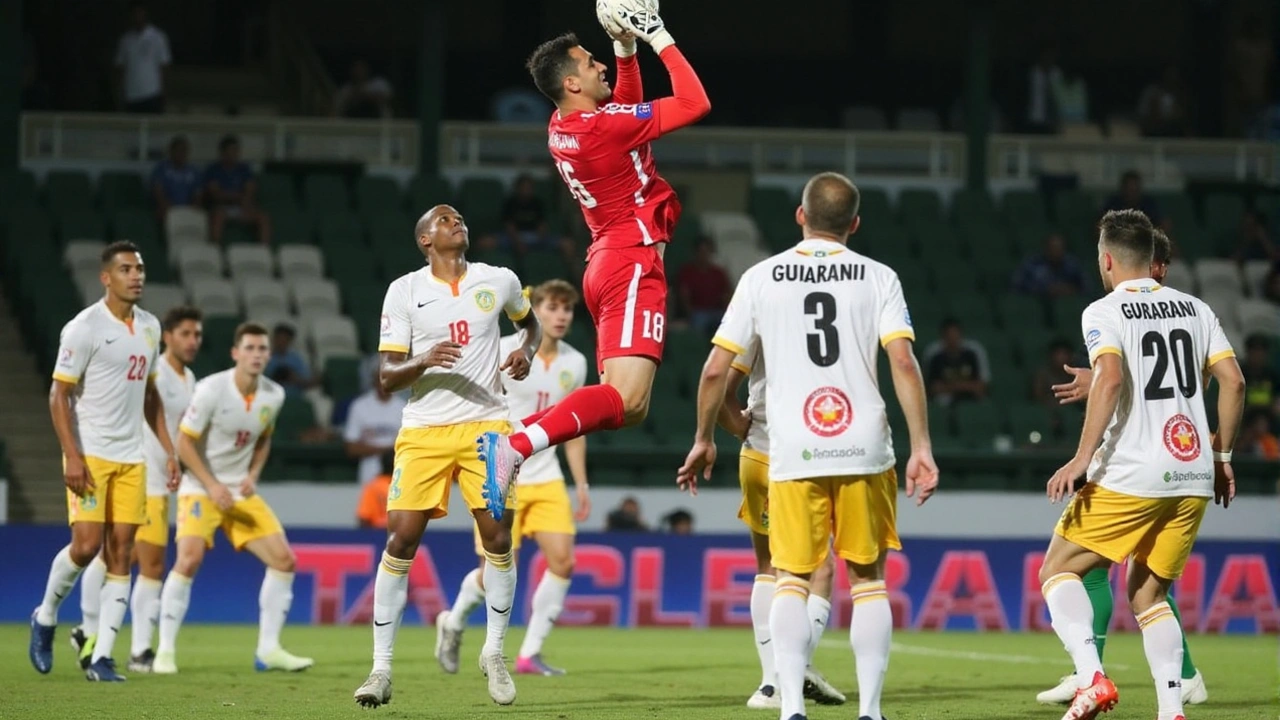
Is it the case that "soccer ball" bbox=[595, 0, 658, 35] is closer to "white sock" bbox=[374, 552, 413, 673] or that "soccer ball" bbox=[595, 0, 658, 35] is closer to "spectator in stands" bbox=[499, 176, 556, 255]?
"white sock" bbox=[374, 552, 413, 673]

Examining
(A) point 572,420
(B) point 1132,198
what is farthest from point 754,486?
(B) point 1132,198

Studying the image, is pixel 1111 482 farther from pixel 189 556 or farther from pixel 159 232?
pixel 159 232

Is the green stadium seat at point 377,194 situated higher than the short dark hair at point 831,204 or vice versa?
the green stadium seat at point 377,194

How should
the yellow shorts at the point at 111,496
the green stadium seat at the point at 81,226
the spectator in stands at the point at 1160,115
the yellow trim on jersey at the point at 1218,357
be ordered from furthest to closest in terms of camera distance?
the spectator in stands at the point at 1160,115, the green stadium seat at the point at 81,226, the yellow shorts at the point at 111,496, the yellow trim on jersey at the point at 1218,357

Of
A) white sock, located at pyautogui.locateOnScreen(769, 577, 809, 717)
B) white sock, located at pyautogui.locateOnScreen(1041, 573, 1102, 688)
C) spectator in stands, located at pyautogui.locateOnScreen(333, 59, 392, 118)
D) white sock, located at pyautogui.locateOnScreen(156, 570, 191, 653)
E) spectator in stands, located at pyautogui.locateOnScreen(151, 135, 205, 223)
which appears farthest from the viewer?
spectator in stands, located at pyautogui.locateOnScreen(333, 59, 392, 118)

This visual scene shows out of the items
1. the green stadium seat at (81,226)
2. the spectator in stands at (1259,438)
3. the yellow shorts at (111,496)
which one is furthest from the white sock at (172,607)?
the spectator in stands at (1259,438)

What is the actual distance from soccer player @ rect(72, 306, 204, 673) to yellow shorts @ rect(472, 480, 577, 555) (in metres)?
2.31

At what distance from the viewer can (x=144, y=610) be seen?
470 inches

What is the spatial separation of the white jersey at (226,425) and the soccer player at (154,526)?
0.67 ft

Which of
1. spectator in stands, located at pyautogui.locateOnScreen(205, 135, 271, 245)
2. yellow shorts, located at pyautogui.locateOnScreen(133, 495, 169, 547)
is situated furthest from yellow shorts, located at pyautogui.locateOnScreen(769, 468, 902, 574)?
spectator in stands, located at pyautogui.locateOnScreen(205, 135, 271, 245)

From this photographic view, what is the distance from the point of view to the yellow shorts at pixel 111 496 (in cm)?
1102

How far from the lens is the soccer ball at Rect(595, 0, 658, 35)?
8.70 meters

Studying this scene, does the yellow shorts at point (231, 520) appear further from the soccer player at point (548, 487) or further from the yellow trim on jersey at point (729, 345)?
the yellow trim on jersey at point (729, 345)

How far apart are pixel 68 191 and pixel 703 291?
279 inches
